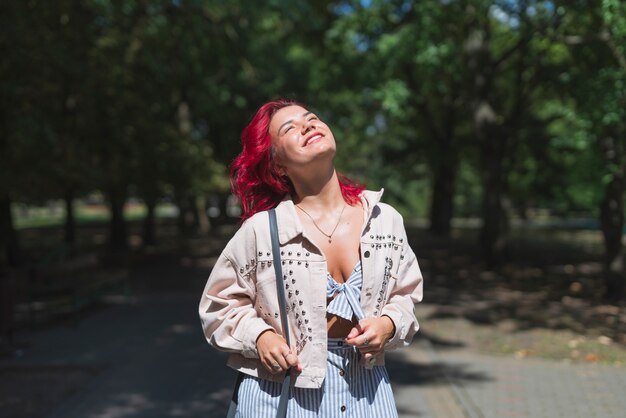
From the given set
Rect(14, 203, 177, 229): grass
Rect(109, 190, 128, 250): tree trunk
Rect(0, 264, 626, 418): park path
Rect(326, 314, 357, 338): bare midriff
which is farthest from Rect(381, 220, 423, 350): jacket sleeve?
Rect(14, 203, 177, 229): grass

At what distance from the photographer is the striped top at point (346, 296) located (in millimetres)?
2211

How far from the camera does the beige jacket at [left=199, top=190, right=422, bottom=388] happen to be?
7.14 feet

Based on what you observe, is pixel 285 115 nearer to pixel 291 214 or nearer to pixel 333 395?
pixel 291 214

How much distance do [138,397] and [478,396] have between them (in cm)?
287

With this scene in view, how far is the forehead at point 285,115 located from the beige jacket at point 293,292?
30 cm

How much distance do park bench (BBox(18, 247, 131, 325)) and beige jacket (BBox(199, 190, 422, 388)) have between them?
279 inches

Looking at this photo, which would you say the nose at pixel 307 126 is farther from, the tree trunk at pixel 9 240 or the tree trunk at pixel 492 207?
the tree trunk at pixel 492 207

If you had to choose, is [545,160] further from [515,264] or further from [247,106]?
[247,106]

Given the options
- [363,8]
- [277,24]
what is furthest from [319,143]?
[277,24]

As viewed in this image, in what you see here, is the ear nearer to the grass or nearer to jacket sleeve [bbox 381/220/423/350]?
jacket sleeve [bbox 381/220/423/350]

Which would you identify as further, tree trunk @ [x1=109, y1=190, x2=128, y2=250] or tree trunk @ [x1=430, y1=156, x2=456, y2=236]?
tree trunk @ [x1=430, y1=156, x2=456, y2=236]

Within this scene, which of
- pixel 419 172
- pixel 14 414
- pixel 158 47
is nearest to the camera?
pixel 14 414

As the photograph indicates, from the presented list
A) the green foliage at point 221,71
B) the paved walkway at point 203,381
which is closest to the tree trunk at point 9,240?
the green foliage at point 221,71

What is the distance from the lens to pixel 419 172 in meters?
35.0
